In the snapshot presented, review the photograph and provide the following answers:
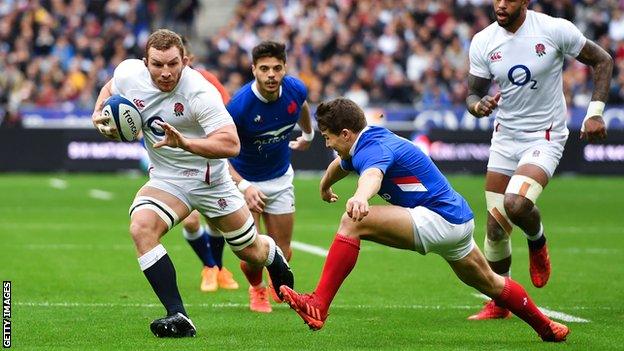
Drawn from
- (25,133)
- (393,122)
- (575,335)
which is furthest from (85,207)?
(575,335)

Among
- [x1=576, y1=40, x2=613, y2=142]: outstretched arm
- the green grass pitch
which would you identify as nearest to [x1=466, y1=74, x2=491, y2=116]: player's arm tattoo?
[x1=576, y1=40, x2=613, y2=142]: outstretched arm

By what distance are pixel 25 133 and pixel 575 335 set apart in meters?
19.6

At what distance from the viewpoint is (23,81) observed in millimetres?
29891

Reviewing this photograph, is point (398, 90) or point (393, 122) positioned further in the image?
point (398, 90)

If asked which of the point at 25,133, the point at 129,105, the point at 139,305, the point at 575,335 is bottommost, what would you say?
the point at 25,133

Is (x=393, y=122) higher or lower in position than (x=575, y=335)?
lower

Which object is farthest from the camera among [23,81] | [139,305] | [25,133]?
[23,81]

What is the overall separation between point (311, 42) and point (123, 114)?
2358 cm

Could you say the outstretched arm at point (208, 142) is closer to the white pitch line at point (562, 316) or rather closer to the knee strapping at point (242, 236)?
the knee strapping at point (242, 236)

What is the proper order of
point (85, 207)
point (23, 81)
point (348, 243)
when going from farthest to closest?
point (23, 81) → point (85, 207) → point (348, 243)

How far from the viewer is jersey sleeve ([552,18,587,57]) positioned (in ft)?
32.4

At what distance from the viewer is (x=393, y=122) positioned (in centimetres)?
2748

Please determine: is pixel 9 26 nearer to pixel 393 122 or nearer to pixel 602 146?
pixel 393 122

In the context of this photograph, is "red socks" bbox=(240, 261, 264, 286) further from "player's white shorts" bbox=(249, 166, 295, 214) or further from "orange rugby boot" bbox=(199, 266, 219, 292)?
"orange rugby boot" bbox=(199, 266, 219, 292)
